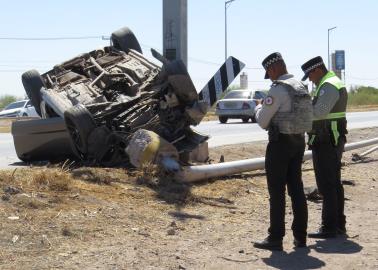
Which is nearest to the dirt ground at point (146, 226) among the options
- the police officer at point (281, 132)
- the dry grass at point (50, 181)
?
the dry grass at point (50, 181)

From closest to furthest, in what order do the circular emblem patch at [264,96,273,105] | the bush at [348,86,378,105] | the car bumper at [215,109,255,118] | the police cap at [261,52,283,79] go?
the circular emblem patch at [264,96,273,105] < the police cap at [261,52,283,79] < the car bumper at [215,109,255,118] < the bush at [348,86,378,105]

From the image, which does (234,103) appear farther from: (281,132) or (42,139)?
(281,132)

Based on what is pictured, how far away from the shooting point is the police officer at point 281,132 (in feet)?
18.6

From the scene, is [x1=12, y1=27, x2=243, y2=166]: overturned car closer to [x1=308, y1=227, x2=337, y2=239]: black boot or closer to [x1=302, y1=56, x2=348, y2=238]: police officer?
[x1=302, y1=56, x2=348, y2=238]: police officer

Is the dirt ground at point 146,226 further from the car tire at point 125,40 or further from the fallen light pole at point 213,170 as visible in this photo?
the car tire at point 125,40

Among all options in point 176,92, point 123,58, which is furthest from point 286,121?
point 123,58

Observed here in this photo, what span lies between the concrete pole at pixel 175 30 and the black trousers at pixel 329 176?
13.0ft

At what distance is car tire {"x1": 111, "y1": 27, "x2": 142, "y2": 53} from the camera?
1182 cm

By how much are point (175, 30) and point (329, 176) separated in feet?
14.4

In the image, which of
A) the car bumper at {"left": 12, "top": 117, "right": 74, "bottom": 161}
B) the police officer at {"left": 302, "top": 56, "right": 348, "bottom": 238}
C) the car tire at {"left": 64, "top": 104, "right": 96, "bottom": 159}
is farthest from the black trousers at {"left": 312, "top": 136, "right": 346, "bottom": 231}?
the car bumper at {"left": 12, "top": 117, "right": 74, "bottom": 161}

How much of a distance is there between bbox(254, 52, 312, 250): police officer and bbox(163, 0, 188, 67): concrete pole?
4325mm

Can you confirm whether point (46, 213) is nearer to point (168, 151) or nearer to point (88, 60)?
point (168, 151)

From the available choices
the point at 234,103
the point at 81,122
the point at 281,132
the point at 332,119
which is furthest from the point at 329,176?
the point at 234,103

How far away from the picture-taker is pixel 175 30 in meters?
9.99
